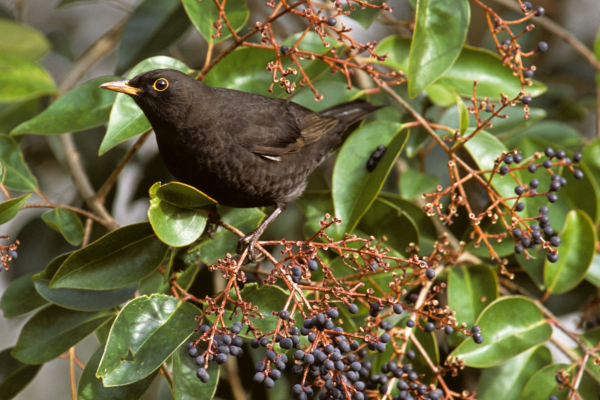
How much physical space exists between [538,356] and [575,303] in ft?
2.01

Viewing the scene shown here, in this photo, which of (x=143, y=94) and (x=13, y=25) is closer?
(x=143, y=94)

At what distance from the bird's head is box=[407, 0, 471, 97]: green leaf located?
2.51 feet

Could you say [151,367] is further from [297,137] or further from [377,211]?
[297,137]

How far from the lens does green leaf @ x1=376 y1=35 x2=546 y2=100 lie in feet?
7.11

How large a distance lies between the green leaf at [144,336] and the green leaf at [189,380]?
0.10 meters

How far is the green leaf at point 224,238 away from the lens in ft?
5.81

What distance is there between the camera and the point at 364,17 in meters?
1.97

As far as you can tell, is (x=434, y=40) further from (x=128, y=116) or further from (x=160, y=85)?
(x=128, y=116)

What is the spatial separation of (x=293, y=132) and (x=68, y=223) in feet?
3.04

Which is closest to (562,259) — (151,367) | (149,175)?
(151,367)

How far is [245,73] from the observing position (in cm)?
205

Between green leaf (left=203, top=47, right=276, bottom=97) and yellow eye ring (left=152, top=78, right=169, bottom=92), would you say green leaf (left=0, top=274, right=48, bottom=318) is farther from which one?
green leaf (left=203, top=47, right=276, bottom=97)

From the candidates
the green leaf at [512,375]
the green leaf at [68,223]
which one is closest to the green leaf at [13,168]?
the green leaf at [68,223]

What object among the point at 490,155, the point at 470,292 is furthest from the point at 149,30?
the point at 470,292
